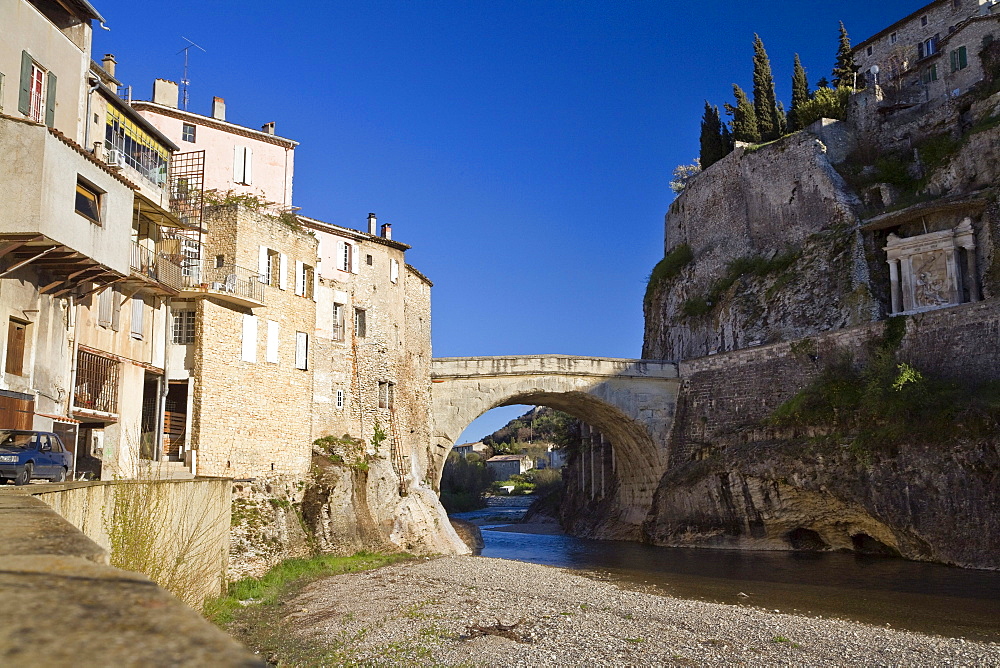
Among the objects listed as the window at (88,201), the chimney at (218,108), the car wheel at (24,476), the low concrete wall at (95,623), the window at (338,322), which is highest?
the chimney at (218,108)

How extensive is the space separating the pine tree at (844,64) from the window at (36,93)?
57.4m

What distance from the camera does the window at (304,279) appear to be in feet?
114

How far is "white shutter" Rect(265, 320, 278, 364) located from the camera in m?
32.7

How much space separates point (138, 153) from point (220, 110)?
32.1 ft

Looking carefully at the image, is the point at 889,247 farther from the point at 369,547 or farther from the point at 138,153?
the point at 138,153

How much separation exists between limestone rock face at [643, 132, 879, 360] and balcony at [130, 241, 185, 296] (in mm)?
33100

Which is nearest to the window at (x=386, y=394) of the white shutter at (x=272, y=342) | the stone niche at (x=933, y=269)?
the white shutter at (x=272, y=342)

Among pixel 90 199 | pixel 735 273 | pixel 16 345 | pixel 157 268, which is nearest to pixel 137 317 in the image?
pixel 157 268

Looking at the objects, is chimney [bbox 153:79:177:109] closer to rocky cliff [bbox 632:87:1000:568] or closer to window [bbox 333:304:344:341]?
window [bbox 333:304:344:341]

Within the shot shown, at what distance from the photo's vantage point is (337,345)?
36.8 m

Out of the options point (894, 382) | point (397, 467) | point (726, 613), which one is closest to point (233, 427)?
point (397, 467)

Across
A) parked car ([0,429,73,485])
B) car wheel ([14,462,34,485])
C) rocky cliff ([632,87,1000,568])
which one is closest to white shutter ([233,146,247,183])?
parked car ([0,429,73,485])

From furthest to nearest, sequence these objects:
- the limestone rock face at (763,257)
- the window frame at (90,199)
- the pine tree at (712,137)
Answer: the pine tree at (712,137)
the limestone rock face at (763,257)
the window frame at (90,199)

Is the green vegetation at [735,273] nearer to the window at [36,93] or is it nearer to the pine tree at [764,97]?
the pine tree at [764,97]
